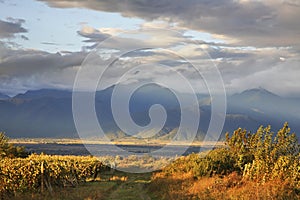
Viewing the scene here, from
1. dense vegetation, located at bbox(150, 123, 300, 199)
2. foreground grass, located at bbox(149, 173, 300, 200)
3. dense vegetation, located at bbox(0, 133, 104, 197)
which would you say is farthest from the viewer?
dense vegetation, located at bbox(0, 133, 104, 197)

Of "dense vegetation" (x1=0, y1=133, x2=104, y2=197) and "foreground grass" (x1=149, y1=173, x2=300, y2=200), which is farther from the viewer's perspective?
"dense vegetation" (x1=0, y1=133, x2=104, y2=197)

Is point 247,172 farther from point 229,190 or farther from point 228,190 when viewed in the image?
point 229,190

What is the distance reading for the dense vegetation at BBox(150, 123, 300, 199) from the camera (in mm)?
25234

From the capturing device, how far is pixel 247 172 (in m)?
30.8

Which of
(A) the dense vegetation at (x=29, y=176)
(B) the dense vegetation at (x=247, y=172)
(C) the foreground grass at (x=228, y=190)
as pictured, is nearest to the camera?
(C) the foreground grass at (x=228, y=190)

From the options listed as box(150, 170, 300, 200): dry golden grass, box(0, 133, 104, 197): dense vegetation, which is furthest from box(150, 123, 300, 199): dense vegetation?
box(0, 133, 104, 197): dense vegetation

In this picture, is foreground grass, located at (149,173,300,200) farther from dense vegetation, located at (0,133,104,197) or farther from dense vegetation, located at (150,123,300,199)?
dense vegetation, located at (0,133,104,197)

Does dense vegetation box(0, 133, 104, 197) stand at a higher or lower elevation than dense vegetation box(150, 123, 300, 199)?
lower

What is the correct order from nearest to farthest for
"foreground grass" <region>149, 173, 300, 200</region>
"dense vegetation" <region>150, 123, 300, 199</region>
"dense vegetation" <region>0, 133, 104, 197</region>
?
"foreground grass" <region>149, 173, 300, 200</region> < "dense vegetation" <region>150, 123, 300, 199</region> < "dense vegetation" <region>0, 133, 104, 197</region>

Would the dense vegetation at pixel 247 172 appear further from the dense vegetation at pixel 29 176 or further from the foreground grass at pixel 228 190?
the dense vegetation at pixel 29 176

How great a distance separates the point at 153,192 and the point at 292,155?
35.0 feet

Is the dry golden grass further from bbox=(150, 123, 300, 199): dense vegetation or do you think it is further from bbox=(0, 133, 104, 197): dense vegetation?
bbox=(0, 133, 104, 197): dense vegetation

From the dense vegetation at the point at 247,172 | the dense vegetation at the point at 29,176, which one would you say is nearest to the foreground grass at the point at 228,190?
the dense vegetation at the point at 247,172

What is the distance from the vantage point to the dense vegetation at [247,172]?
25.2 m
